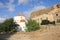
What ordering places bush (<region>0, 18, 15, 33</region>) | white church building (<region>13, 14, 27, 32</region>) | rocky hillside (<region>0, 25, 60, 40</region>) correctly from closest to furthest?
rocky hillside (<region>0, 25, 60, 40</region>) < bush (<region>0, 18, 15, 33</region>) < white church building (<region>13, 14, 27, 32</region>)

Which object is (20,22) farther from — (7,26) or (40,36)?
(40,36)

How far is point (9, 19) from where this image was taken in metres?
49.7

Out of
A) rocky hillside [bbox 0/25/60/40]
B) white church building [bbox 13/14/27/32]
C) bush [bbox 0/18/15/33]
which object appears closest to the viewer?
rocky hillside [bbox 0/25/60/40]

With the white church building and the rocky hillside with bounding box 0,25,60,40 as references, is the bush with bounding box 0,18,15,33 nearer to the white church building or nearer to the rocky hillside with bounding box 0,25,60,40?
the white church building

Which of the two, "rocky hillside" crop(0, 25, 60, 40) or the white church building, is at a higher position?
the white church building

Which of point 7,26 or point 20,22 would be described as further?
point 20,22

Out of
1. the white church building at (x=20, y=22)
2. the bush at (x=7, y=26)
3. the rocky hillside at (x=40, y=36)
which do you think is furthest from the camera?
the white church building at (x=20, y=22)

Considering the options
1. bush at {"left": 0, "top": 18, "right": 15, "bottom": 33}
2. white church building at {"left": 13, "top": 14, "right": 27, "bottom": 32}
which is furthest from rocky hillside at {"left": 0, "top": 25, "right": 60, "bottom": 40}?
white church building at {"left": 13, "top": 14, "right": 27, "bottom": 32}

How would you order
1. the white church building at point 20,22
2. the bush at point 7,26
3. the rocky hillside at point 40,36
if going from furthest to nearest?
the white church building at point 20,22 < the bush at point 7,26 < the rocky hillside at point 40,36

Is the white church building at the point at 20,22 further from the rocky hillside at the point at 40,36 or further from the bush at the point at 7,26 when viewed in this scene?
the rocky hillside at the point at 40,36

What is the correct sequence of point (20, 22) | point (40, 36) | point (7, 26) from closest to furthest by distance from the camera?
point (40, 36), point (7, 26), point (20, 22)

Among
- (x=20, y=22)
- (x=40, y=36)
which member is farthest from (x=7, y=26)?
(x=40, y=36)

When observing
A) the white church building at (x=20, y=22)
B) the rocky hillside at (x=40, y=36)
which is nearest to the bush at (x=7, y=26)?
the white church building at (x=20, y=22)

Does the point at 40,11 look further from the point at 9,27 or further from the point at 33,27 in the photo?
the point at 33,27
